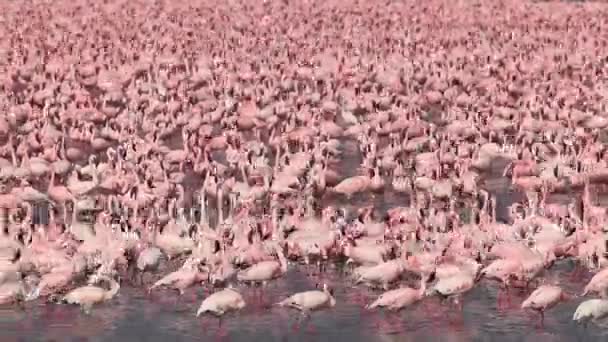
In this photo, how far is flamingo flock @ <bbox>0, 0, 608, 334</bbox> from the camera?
17031 millimetres

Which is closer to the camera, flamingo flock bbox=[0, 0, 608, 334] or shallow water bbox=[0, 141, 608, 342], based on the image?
shallow water bbox=[0, 141, 608, 342]

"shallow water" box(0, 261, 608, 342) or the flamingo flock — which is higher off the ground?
the flamingo flock

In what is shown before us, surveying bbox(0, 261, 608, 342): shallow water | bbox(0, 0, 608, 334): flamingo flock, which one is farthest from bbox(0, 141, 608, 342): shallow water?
bbox(0, 0, 608, 334): flamingo flock

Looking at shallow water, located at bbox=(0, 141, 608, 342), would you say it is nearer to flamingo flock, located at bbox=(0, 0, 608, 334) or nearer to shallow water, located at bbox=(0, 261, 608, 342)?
shallow water, located at bbox=(0, 261, 608, 342)

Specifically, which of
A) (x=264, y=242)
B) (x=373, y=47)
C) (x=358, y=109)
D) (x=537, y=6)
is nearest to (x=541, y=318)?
(x=264, y=242)

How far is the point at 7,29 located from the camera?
46750mm

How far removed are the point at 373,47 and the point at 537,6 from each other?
62.3 ft

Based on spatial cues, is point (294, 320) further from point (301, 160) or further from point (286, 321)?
point (301, 160)

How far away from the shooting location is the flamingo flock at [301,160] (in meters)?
17.0

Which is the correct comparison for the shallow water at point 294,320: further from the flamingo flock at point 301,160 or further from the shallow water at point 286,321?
the flamingo flock at point 301,160

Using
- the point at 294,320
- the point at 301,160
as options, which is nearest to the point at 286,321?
the point at 294,320

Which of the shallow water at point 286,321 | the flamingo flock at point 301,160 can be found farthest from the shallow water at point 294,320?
the flamingo flock at point 301,160

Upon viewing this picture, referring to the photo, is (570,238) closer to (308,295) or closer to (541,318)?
(541,318)

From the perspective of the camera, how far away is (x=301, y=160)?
23.2 metres
